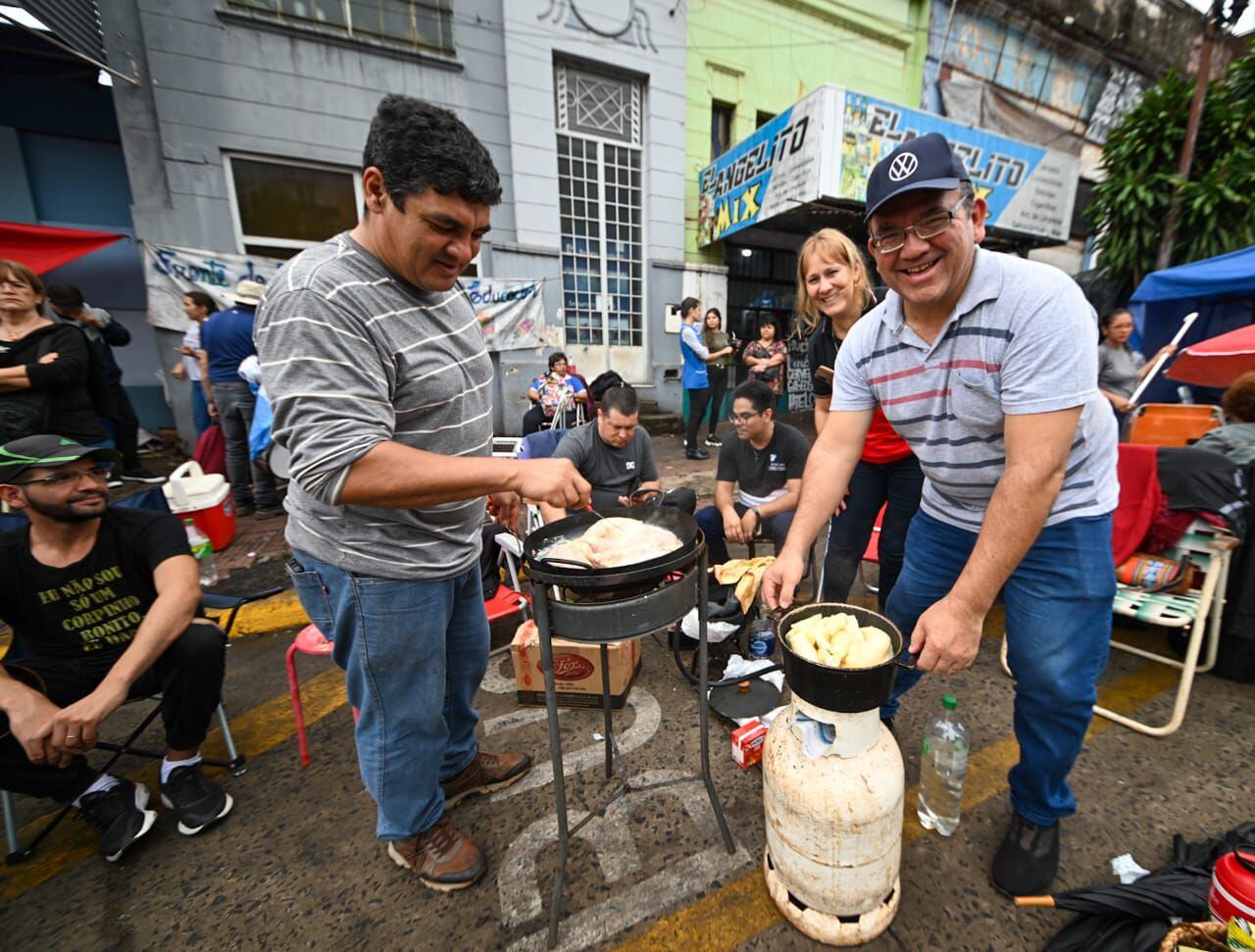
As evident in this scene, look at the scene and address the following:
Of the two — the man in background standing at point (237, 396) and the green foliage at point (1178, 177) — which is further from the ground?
the green foliage at point (1178, 177)

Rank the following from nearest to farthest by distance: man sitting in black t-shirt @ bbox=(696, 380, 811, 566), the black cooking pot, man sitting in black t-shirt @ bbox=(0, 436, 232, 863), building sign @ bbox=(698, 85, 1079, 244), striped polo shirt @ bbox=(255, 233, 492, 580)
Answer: striped polo shirt @ bbox=(255, 233, 492, 580), the black cooking pot, man sitting in black t-shirt @ bbox=(0, 436, 232, 863), man sitting in black t-shirt @ bbox=(696, 380, 811, 566), building sign @ bbox=(698, 85, 1079, 244)

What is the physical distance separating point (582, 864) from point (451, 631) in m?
0.96

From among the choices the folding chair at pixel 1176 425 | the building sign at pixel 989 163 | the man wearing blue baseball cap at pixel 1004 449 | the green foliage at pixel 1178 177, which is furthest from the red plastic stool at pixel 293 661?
the green foliage at pixel 1178 177

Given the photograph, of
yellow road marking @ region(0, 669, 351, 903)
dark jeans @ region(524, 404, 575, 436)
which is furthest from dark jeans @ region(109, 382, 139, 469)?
dark jeans @ region(524, 404, 575, 436)

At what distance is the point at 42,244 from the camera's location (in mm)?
5852

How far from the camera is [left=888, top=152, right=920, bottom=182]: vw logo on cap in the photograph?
1.44 meters

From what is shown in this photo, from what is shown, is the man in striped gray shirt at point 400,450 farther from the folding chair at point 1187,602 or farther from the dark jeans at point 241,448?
the dark jeans at point 241,448

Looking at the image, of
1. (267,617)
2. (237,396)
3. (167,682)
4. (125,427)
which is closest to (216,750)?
(167,682)

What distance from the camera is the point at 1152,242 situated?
7602 mm

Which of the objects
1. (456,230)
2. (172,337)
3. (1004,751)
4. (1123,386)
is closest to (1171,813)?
(1004,751)

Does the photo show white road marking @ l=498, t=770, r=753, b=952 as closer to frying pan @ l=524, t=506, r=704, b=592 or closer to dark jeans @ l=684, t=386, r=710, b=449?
frying pan @ l=524, t=506, r=704, b=592

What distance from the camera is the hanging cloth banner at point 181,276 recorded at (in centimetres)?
639

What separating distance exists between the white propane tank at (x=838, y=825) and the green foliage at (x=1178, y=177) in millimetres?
9772

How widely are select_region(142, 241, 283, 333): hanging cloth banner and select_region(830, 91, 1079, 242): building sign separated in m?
7.92
